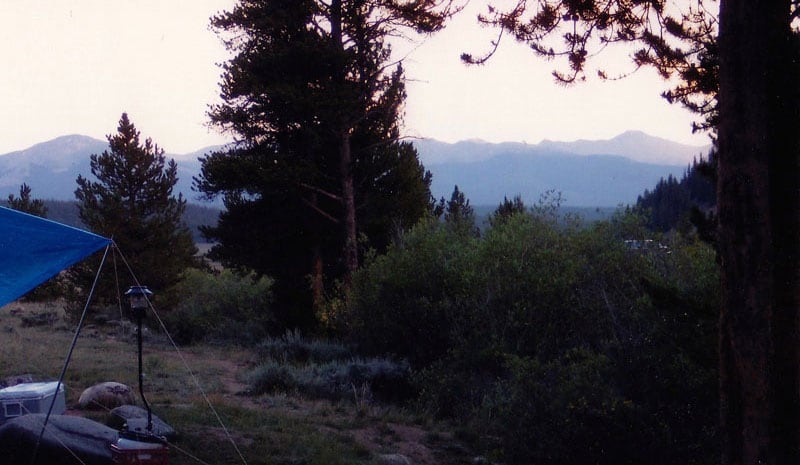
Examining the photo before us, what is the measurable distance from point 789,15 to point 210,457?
6.62m

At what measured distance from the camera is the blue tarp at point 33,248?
7762 millimetres

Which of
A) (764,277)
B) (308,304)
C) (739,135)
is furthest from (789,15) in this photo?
(308,304)

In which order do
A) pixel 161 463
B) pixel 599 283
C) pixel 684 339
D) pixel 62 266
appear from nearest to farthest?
pixel 161 463 < pixel 62 266 < pixel 684 339 < pixel 599 283

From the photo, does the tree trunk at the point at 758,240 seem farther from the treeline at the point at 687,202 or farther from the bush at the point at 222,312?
the bush at the point at 222,312

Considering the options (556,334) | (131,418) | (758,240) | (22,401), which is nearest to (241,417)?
(131,418)

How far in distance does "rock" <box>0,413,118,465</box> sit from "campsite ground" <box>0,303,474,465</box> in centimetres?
85

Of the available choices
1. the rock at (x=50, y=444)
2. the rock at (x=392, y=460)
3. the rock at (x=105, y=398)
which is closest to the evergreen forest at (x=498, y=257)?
the rock at (x=392, y=460)

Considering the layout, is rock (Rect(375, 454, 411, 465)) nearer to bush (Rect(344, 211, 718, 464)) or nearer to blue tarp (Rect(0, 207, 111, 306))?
bush (Rect(344, 211, 718, 464))

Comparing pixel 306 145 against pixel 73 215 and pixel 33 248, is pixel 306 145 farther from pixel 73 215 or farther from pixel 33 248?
pixel 73 215

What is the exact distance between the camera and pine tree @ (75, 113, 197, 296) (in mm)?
25031

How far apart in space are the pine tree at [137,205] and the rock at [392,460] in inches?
709

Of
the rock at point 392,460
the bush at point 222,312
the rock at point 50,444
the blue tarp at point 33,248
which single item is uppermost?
the blue tarp at point 33,248

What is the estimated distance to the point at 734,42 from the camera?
5895 mm

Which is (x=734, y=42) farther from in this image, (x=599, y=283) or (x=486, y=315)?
(x=486, y=315)
